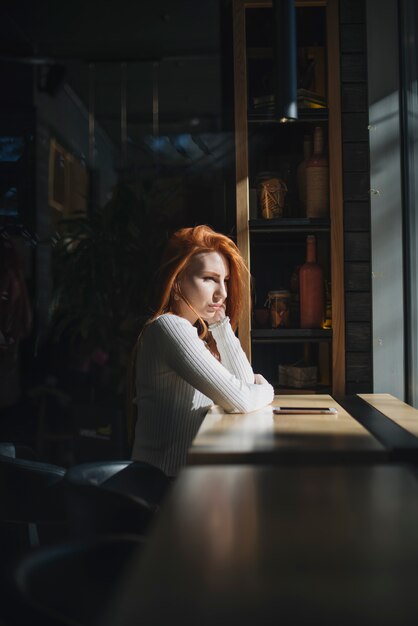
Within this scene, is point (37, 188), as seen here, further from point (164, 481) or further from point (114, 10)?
point (164, 481)

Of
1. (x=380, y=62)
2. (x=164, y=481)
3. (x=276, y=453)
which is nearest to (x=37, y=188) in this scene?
(x=380, y=62)

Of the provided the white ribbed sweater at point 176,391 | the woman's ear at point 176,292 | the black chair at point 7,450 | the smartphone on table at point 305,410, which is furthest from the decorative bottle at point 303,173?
the black chair at point 7,450

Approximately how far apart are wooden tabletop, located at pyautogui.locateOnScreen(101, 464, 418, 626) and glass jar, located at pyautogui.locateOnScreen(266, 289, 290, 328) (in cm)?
201

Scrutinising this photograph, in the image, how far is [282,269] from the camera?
3.91 metres

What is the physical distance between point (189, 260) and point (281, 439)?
47.2 inches

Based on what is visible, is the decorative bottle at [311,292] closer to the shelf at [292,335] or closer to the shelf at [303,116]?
the shelf at [292,335]

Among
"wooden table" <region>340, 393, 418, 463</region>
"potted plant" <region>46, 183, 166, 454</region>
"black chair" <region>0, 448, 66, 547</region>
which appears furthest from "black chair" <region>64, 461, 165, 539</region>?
"potted plant" <region>46, 183, 166, 454</region>

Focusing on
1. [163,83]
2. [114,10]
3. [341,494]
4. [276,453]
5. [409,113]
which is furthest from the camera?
[163,83]

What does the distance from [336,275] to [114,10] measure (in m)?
3.02

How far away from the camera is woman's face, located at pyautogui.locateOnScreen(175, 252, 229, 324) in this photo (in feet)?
10.5

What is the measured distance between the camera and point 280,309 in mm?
3715

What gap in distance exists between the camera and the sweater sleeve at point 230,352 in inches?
129

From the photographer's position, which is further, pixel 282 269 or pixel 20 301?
pixel 20 301

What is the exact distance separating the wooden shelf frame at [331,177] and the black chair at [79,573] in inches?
88.1
